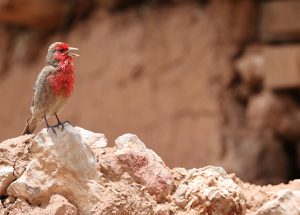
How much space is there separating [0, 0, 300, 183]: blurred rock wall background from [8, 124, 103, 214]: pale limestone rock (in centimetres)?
298

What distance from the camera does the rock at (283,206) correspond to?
274cm

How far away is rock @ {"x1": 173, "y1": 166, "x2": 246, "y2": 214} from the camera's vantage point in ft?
9.48

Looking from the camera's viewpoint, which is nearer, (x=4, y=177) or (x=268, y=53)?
(x=4, y=177)

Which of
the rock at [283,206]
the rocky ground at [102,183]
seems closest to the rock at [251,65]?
the rocky ground at [102,183]

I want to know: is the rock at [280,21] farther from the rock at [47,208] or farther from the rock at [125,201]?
the rock at [47,208]

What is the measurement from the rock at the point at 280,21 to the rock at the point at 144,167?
3061 millimetres

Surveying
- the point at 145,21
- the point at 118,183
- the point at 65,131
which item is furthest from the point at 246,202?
the point at 145,21

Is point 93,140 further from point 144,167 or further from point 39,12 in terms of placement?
point 39,12

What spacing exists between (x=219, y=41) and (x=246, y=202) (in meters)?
2.86

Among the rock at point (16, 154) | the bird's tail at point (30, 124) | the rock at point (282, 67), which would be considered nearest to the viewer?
the rock at point (16, 154)

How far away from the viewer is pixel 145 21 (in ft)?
20.0

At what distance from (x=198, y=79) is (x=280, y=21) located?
74 centimetres

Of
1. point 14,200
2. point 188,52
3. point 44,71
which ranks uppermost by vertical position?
point 188,52

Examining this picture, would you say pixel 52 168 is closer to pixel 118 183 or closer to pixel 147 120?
pixel 118 183
